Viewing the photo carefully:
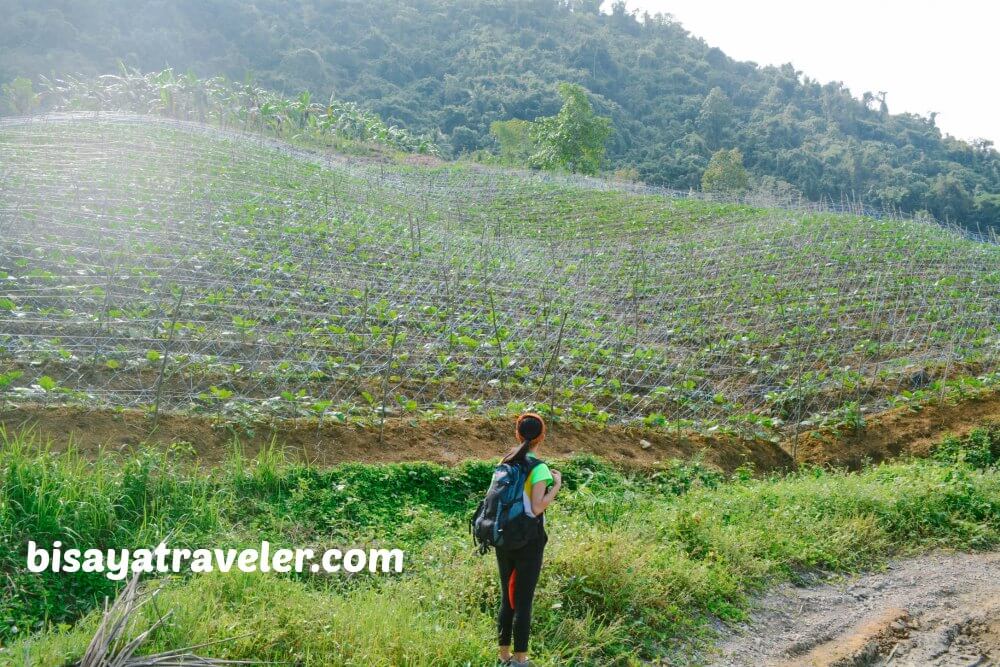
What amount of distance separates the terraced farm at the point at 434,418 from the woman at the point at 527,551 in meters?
0.23

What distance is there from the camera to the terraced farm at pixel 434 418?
358cm

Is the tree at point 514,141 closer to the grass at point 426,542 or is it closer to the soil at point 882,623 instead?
the grass at point 426,542

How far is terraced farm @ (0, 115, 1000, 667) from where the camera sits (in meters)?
3.58

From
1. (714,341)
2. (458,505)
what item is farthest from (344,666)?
(714,341)

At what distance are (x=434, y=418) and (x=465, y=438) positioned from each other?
0.95 ft

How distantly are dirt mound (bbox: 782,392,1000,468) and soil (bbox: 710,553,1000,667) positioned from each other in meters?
2.30

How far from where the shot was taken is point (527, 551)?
10.1 ft

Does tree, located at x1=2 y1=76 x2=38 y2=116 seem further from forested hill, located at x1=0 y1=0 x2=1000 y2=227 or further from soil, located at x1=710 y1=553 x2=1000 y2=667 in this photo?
soil, located at x1=710 y1=553 x2=1000 y2=667

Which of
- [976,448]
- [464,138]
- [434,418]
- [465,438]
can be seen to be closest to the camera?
[465,438]

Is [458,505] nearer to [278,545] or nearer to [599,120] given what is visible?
[278,545]

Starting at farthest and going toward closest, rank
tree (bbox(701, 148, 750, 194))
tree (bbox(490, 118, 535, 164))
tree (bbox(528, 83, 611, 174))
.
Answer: tree (bbox(490, 118, 535, 164))
tree (bbox(701, 148, 750, 194))
tree (bbox(528, 83, 611, 174))

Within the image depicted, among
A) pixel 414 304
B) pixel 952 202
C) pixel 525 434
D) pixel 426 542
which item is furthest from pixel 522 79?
pixel 525 434

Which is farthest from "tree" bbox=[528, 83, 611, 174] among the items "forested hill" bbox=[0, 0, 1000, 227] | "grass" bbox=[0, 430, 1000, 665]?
"grass" bbox=[0, 430, 1000, 665]

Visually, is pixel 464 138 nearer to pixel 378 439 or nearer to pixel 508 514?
pixel 378 439
